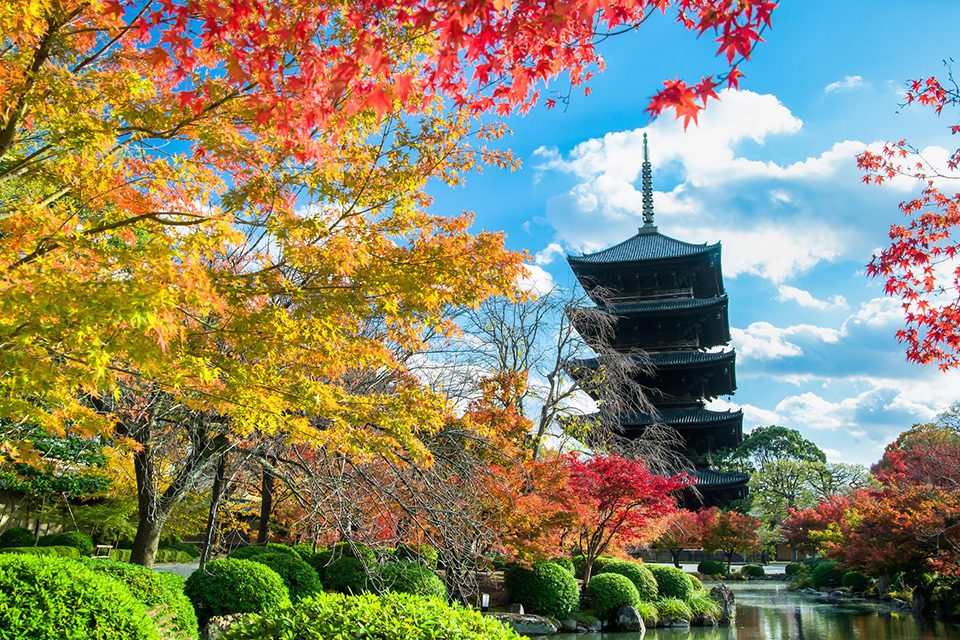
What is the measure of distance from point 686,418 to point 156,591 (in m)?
23.8

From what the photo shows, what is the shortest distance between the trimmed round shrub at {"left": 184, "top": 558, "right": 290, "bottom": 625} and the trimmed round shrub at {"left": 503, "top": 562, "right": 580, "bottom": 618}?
5537 mm

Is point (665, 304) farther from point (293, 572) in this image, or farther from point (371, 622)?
point (371, 622)

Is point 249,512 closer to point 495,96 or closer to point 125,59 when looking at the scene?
point 125,59

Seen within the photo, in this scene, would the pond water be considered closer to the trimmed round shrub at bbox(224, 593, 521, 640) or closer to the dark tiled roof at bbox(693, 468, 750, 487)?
the dark tiled roof at bbox(693, 468, 750, 487)

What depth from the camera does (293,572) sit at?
33.8 ft

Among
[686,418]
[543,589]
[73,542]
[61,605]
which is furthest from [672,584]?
[73,542]

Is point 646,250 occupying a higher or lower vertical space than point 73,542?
higher

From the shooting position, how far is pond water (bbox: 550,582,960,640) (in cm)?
1262

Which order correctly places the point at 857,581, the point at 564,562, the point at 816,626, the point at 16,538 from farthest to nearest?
the point at 857,581 < the point at 16,538 < the point at 564,562 < the point at 816,626

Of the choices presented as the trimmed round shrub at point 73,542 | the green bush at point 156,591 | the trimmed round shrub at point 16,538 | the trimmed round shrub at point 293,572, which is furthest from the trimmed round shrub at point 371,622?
the trimmed round shrub at point 16,538

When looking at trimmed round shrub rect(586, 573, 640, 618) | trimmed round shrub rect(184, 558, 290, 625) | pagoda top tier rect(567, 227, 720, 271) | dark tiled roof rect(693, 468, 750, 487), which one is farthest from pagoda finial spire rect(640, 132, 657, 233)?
trimmed round shrub rect(184, 558, 290, 625)

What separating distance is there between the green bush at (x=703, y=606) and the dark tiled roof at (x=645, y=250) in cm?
1671

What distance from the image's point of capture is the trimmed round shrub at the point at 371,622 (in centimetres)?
378

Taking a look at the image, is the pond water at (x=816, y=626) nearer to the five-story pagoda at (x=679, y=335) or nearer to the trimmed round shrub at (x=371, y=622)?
the five-story pagoda at (x=679, y=335)
